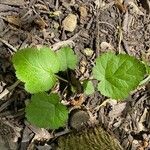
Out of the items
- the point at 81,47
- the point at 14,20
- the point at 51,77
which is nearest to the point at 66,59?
the point at 51,77

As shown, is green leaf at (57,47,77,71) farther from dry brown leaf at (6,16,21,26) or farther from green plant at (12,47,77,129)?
→ dry brown leaf at (6,16,21,26)

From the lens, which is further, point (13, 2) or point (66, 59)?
point (13, 2)

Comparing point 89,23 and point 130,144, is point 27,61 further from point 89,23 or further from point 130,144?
point 130,144

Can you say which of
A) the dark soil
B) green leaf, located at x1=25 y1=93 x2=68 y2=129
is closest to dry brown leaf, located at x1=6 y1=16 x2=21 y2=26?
the dark soil

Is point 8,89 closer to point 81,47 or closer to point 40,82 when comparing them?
point 40,82

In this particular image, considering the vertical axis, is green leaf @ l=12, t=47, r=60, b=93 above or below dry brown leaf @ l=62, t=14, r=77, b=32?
below

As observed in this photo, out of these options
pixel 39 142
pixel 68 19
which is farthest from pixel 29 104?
pixel 68 19
